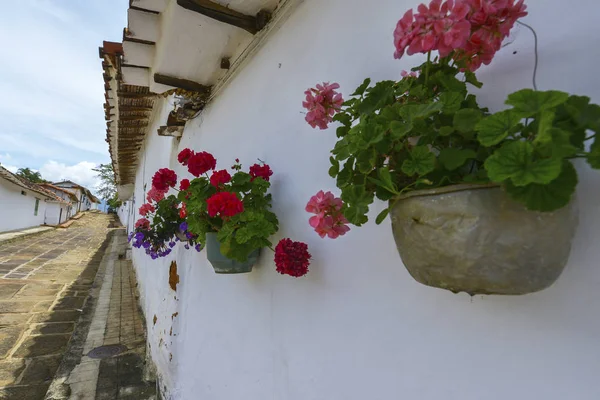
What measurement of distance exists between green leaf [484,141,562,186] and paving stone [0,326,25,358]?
5997mm

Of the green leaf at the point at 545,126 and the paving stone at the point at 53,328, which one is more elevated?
the green leaf at the point at 545,126

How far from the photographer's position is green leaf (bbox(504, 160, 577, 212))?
551 millimetres

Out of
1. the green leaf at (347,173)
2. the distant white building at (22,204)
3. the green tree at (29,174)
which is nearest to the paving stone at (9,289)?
the green leaf at (347,173)

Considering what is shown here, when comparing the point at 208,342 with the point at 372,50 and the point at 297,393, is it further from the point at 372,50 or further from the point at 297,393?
the point at 372,50

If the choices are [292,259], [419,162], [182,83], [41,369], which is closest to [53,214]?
[41,369]

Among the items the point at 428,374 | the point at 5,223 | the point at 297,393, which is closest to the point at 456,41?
the point at 428,374

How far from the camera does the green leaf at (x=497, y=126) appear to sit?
1.96 ft

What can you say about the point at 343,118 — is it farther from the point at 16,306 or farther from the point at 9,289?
the point at 9,289

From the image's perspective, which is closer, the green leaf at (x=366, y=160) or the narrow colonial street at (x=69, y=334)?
the green leaf at (x=366, y=160)

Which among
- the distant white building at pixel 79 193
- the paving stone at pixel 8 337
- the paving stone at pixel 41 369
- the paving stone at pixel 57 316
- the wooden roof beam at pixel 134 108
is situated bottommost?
the paving stone at pixel 41 369

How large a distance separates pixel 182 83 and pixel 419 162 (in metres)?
2.58

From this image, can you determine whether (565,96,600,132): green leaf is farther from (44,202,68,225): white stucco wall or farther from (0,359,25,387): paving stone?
(44,202,68,225): white stucco wall

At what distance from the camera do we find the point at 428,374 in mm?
943

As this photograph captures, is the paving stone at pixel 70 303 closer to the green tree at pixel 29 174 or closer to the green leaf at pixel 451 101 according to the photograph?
the green leaf at pixel 451 101
